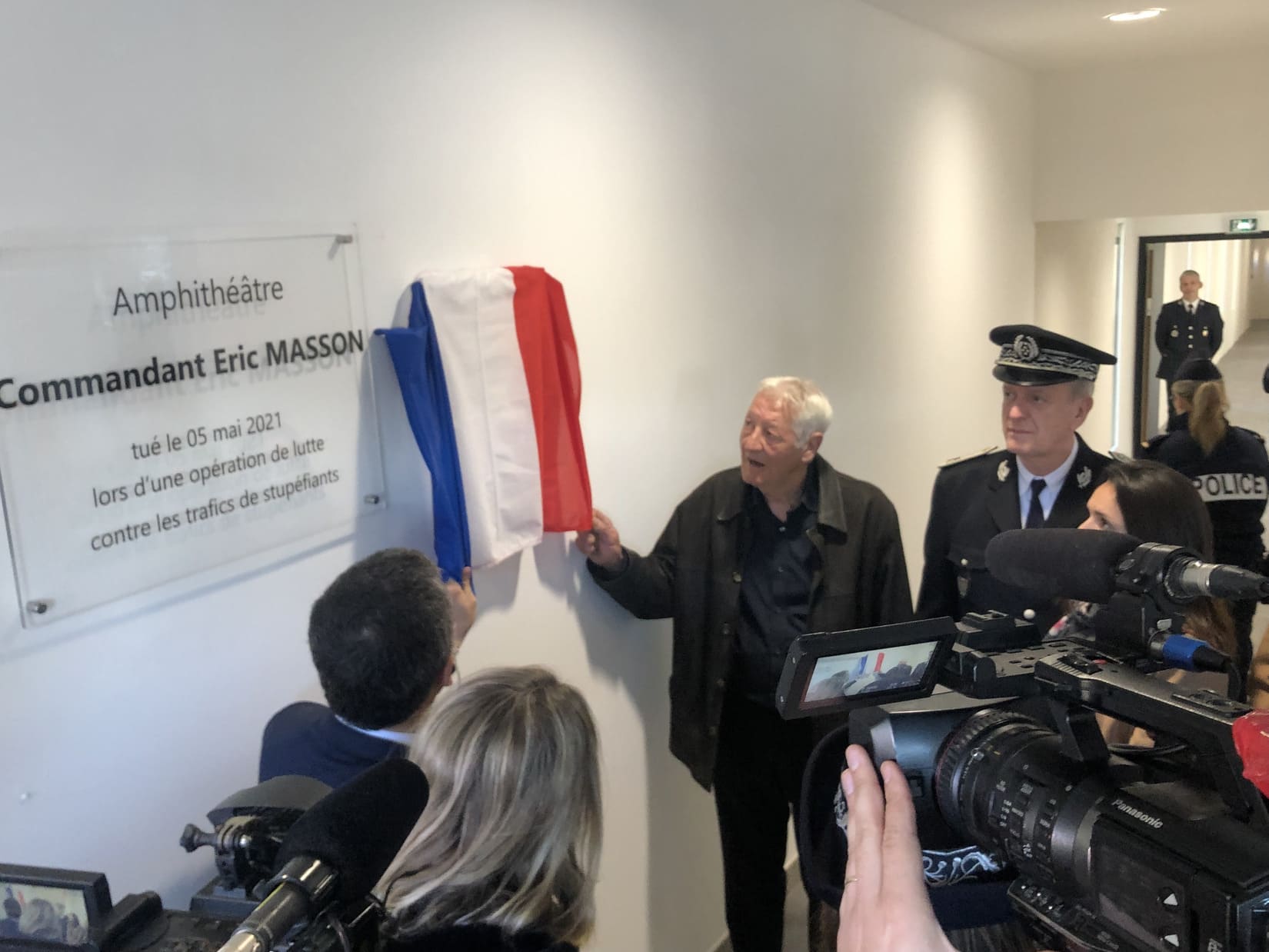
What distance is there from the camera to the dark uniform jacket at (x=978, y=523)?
7.84 ft

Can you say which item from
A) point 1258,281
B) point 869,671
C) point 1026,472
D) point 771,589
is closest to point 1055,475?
point 1026,472

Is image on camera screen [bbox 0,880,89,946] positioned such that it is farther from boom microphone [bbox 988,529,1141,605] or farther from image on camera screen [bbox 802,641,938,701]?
boom microphone [bbox 988,529,1141,605]

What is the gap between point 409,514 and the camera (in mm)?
1912

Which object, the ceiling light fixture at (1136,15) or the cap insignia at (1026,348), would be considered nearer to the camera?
the cap insignia at (1026,348)

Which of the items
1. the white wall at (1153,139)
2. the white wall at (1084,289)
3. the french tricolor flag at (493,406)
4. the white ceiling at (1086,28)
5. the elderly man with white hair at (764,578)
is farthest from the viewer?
the white wall at (1084,289)

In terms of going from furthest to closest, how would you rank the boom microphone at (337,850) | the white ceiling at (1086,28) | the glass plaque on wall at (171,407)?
→ the white ceiling at (1086,28) → the glass plaque on wall at (171,407) → the boom microphone at (337,850)

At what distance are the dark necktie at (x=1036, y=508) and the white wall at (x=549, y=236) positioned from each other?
31.9 inches

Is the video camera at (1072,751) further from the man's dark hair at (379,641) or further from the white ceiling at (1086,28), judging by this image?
the white ceiling at (1086,28)

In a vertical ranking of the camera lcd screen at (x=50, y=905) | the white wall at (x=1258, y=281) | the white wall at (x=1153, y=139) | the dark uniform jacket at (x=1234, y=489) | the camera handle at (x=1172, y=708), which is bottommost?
the dark uniform jacket at (x=1234, y=489)

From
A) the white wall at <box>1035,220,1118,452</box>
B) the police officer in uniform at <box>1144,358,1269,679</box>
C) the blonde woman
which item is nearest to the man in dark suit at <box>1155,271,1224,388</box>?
the white wall at <box>1035,220,1118,452</box>

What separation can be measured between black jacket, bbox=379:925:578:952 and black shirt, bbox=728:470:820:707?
137 cm

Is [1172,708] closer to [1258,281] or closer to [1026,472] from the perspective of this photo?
[1026,472]

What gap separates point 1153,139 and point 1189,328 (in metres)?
→ 1.67

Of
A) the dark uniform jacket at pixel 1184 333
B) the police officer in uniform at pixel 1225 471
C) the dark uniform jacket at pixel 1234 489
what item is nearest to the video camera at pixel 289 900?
the police officer in uniform at pixel 1225 471
